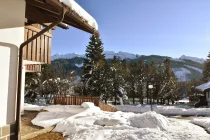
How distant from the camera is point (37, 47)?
8.64 m

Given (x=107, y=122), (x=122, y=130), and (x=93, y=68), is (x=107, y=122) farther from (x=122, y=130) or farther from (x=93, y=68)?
(x=93, y=68)

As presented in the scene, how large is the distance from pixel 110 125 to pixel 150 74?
35.9m

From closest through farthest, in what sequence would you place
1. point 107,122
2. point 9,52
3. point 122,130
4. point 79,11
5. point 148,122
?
point 9,52, point 79,11, point 122,130, point 148,122, point 107,122

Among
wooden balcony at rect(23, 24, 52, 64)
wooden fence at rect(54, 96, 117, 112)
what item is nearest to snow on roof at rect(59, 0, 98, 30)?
wooden balcony at rect(23, 24, 52, 64)

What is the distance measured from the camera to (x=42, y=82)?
113ft

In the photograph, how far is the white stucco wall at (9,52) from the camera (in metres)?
3.63

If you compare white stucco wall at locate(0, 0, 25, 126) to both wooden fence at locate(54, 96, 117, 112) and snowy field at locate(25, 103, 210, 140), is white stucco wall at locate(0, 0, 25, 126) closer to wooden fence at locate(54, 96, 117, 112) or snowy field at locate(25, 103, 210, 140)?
snowy field at locate(25, 103, 210, 140)

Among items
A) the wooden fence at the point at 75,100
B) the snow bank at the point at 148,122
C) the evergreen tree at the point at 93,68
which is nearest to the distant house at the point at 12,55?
the snow bank at the point at 148,122

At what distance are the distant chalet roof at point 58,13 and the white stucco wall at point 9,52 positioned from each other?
59cm

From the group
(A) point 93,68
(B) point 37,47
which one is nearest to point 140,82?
(A) point 93,68

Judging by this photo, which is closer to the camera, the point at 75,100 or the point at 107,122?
the point at 107,122

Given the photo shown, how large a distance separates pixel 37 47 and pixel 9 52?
500 centimetres

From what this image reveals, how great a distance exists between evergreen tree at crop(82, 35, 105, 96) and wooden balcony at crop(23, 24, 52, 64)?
78.8ft

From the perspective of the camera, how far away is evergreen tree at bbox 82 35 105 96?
116 feet
